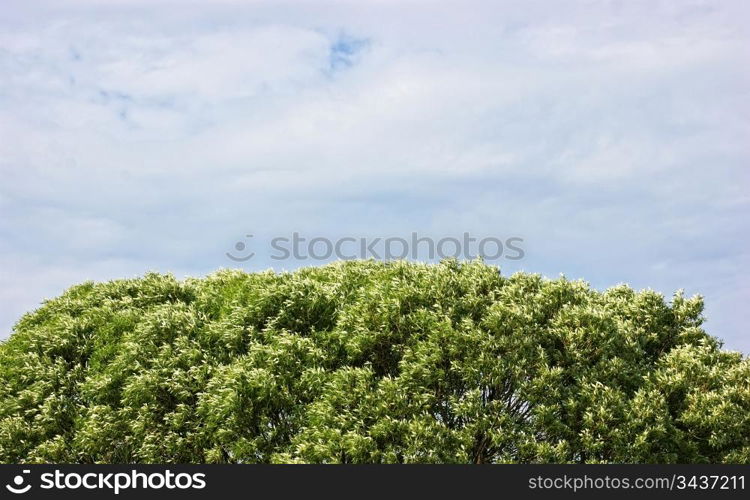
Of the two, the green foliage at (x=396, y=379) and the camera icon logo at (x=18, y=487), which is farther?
the green foliage at (x=396, y=379)

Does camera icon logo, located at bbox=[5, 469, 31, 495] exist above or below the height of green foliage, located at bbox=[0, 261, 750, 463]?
below

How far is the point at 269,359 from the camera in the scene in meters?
19.8

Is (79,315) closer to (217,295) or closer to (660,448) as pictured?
(217,295)

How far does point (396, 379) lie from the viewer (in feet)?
60.5

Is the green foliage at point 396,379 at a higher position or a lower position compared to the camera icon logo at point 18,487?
higher

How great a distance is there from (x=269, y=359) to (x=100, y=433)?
5.54 m

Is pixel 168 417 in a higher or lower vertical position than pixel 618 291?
lower

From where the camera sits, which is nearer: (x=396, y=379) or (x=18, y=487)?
(x=18, y=487)

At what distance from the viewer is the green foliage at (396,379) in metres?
18.4

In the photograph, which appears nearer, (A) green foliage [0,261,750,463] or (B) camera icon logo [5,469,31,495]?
(B) camera icon logo [5,469,31,495]

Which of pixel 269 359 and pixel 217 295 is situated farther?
pixel 217 295

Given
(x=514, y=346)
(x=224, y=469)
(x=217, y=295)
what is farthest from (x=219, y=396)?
(x=514, y=346)

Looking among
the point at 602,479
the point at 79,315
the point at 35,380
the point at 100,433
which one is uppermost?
the point at 79,315

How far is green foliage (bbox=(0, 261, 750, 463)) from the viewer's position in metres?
18.4
